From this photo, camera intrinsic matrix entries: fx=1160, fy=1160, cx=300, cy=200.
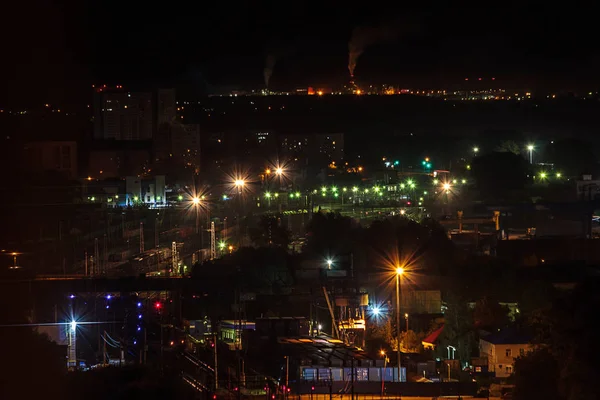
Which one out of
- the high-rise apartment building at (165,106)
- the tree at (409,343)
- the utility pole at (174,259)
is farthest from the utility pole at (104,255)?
the high-rise apartment building at (165,106)

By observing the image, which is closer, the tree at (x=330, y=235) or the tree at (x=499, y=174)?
the tree at (x=330, y=235)

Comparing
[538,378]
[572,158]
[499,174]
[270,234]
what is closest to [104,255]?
[270,234]

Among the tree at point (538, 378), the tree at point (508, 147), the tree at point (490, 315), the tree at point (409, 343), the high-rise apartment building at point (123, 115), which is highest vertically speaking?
the high-rise apartment building at point (123, 115)

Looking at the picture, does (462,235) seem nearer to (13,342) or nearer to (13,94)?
(13,342)

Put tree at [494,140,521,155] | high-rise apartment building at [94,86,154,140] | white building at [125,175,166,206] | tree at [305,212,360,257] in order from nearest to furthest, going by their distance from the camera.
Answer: tree at [305,212,360,257] → white building at [125,175,166,206] → high-rise apartment building at [94,86,154,140] → tree at [494,140,521,155]

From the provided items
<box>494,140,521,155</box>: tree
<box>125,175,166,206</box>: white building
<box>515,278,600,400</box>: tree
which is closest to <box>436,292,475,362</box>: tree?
<box>515,278,600,400</box>: tree

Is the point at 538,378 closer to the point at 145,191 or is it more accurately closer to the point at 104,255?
the point at 104,255

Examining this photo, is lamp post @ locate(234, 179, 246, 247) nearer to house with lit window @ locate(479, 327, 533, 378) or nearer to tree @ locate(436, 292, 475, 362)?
tree @ locate(436, 292, 475, 362)

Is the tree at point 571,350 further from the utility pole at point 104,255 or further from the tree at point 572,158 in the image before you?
the tree at point 572,158

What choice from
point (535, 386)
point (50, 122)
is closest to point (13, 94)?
point (50, 122)
